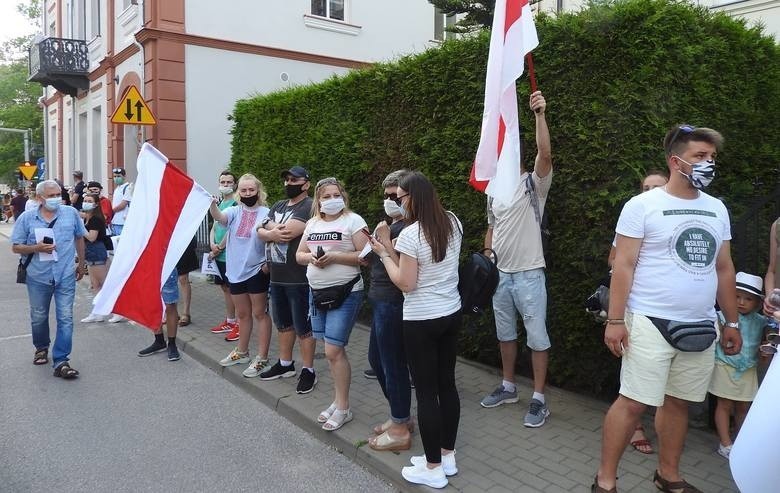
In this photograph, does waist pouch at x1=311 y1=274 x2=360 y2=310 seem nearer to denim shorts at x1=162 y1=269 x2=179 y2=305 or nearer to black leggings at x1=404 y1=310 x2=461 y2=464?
black leggings at x1=404 y1=310 x2=461 y2=464

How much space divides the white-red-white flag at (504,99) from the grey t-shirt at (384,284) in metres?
0.70

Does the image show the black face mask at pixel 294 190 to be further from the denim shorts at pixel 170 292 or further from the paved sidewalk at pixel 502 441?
the denim shorts at pixel 170 292

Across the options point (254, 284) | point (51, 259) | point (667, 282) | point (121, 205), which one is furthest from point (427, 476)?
point (121, 205)

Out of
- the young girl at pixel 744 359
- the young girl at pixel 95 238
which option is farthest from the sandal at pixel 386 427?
the young girl at pixel 95 238

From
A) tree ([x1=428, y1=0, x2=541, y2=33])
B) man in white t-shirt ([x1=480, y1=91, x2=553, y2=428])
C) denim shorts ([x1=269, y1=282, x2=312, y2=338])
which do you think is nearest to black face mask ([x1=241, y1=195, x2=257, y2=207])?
denim shorts ([x1=269, y1=282, x2=312, y2=338])

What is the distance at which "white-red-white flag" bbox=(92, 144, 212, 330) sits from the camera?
18.0ft

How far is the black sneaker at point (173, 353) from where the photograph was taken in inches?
257

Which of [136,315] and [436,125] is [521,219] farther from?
[136,315]

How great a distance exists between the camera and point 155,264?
5621 mm

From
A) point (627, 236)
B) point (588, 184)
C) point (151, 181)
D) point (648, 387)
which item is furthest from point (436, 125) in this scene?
point (648, 387)

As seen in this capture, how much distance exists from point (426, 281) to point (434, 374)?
→ 53 cm

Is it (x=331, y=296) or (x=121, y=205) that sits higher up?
(x=121, y=205)

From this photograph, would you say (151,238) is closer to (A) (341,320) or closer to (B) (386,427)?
(A) (341,320)

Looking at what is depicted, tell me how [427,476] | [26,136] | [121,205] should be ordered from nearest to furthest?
1. [427,476]
2. [121,205]
3. [26,136]
